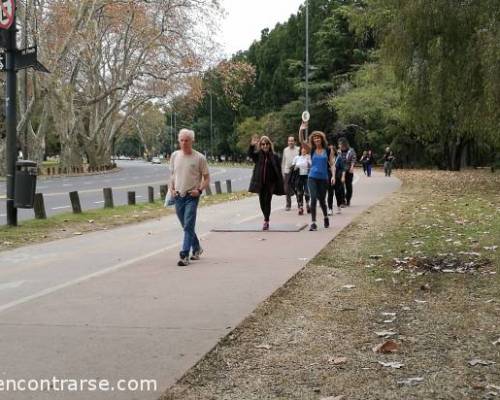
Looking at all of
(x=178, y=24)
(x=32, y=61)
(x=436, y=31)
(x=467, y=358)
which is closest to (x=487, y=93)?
(x=436, y=31)

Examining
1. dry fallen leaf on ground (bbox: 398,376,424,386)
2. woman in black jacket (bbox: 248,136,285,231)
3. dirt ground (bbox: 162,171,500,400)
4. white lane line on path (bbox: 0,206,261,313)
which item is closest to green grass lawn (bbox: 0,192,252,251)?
white lane line on path (bbox: 0,206,261,313)

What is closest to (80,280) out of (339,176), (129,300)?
(129,300)

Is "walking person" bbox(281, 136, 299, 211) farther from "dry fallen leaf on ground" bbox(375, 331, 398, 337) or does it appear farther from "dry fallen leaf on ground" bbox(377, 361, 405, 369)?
"dry fallen leaf on ground" bbox(377, 361, 405, 369)

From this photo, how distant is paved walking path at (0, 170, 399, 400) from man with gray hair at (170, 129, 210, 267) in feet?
1.24

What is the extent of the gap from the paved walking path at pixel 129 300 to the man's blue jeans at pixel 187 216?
28cm

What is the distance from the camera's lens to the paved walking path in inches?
180

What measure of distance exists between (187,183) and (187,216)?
1.39ft

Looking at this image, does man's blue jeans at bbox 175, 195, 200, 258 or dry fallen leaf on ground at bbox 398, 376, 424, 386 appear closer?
dry fallen leaf on ground at bbox 398, 376, 424, 386

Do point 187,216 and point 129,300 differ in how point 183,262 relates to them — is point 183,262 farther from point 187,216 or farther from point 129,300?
point 129,300

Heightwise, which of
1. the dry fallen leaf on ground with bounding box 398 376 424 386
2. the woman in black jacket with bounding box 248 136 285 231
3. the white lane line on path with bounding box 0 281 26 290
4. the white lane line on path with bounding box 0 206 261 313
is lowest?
the dry fallen leaf on ground with bounding box 398 376 424 386

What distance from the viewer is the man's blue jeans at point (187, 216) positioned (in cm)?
858

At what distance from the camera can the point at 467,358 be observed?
474 centimetres

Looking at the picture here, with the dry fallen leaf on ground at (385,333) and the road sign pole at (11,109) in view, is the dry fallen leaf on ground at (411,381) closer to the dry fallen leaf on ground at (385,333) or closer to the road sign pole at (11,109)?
the dry fallen leaf on ground at (385,333)

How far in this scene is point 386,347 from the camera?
195 inches
